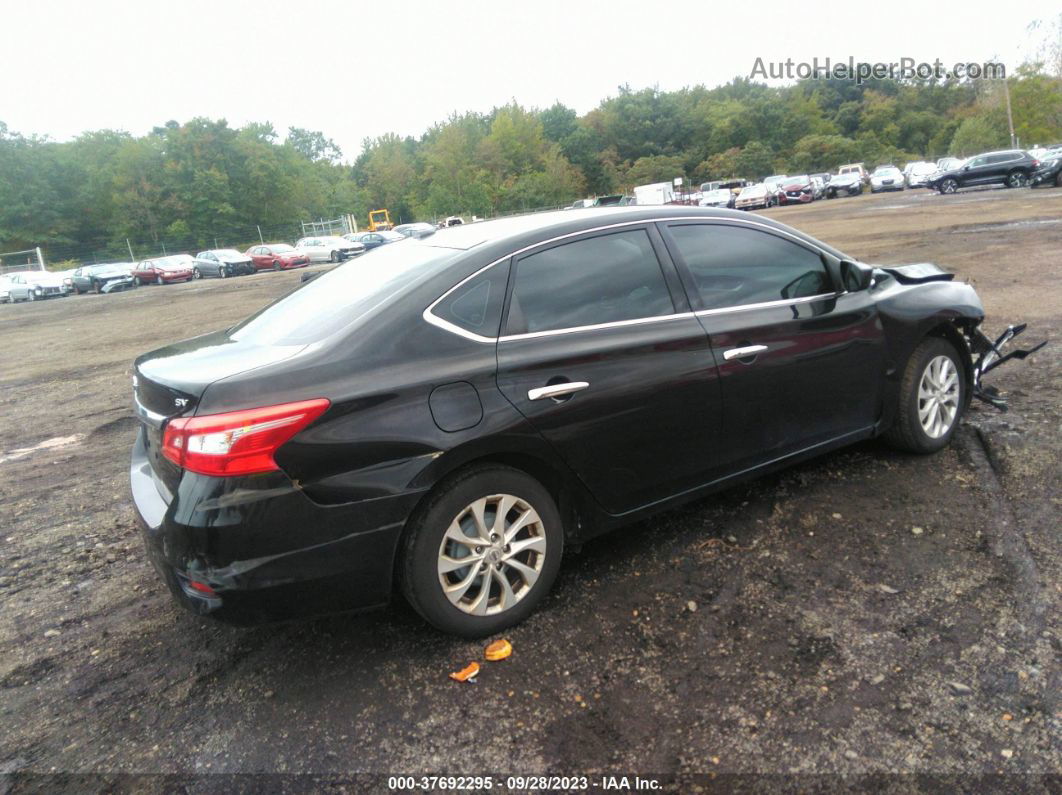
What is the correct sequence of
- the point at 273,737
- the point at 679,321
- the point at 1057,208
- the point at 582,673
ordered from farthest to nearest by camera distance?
the point at 1057,208, the point at 679,321, the point at 582,673, the point at 273,737

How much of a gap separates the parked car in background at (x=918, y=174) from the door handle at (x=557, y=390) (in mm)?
51529

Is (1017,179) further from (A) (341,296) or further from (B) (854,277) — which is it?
(A) (341,296)

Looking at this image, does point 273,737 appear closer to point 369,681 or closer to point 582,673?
point 369,681

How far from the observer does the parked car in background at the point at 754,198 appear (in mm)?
44000

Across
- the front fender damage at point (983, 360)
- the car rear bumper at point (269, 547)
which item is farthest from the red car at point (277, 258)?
the car rear bumper at point (269, 547)

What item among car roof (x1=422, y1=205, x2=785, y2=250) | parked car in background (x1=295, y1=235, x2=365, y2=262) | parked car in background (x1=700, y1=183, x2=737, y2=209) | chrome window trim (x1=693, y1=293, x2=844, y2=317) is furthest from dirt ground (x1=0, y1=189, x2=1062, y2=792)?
parked car in background (x1=700, y1=183, x2=737, y2=209)

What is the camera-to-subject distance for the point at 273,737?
2.70 m

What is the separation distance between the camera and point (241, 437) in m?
2.62

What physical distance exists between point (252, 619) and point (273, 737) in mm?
410

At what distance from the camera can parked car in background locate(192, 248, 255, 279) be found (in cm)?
4147

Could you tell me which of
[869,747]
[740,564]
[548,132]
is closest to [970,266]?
[740,564]

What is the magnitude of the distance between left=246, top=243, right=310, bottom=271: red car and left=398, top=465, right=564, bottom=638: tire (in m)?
41.7

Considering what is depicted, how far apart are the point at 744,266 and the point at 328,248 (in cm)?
4344

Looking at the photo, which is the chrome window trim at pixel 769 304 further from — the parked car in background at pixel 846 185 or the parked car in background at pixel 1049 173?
the parked car in background at pixel 846 185
